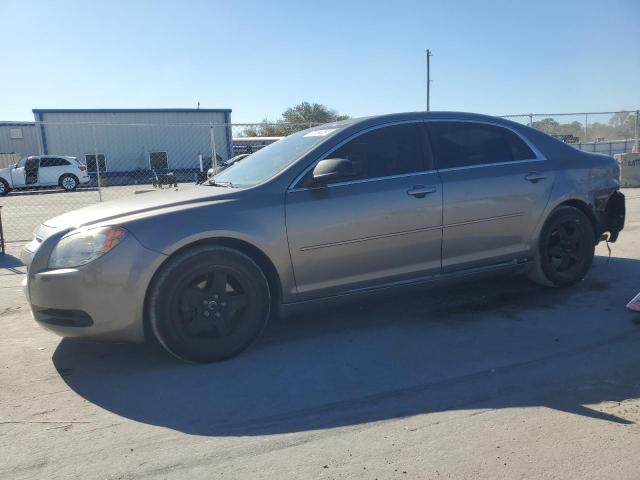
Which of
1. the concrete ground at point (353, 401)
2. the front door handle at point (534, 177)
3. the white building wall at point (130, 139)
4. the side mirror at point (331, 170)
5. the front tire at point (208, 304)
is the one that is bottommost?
the concrete ground at point (353, 401)

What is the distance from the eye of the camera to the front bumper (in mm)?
3424

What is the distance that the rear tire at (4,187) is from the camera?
2330cm

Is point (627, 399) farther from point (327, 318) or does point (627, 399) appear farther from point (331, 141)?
point (331, 141)

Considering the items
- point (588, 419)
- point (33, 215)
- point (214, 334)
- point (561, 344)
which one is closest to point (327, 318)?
point (214, 334)

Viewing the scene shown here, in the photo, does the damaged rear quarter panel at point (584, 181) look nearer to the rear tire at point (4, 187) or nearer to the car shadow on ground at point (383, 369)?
the car shadow on ground at point (383, 369)

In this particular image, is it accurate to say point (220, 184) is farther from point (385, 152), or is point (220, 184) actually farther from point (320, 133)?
point (385, 152)

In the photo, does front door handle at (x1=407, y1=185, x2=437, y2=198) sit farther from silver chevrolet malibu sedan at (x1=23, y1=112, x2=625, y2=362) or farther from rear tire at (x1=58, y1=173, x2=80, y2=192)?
rear tire at (x1=58, y1=173, x2=80, y2=192)

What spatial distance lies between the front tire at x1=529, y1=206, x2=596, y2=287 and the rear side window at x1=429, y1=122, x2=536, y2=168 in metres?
0.67

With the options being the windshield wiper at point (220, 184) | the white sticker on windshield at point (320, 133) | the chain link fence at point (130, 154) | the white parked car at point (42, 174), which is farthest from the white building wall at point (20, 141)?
the white sticker on windshield at point (320, 133)

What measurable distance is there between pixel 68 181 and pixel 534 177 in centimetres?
2349

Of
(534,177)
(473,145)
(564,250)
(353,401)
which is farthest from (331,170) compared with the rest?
(564,250)

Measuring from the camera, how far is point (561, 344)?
3898 mm

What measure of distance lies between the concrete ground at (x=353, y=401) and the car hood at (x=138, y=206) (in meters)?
1.00

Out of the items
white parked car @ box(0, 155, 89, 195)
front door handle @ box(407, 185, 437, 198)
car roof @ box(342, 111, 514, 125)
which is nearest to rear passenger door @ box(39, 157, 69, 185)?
white parked car @ box(0, 155, 89, 195)
